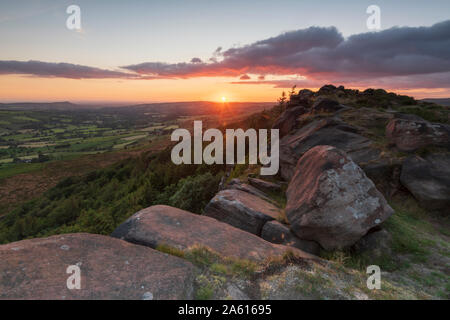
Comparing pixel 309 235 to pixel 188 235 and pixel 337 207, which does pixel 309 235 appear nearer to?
pixel 337 207

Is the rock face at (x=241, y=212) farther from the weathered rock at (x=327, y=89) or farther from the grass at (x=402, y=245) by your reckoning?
the weathered rock at (x=327, y=89)

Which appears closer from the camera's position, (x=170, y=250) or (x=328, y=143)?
(x=170, y=250)

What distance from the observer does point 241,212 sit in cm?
1081

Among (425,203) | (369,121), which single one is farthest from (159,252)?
(369,121)

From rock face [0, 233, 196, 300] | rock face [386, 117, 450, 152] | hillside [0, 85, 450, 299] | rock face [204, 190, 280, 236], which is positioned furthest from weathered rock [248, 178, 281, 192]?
rock face [0, 233, 196, 300]

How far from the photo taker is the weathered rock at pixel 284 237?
9.28 metres

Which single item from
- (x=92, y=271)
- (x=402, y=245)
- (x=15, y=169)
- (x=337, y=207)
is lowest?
(x=15, y=169)

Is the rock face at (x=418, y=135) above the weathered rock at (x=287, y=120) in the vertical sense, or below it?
below

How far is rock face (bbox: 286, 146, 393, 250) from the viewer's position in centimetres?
866

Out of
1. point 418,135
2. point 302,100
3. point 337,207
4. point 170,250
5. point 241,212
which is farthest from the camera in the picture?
point 302,100

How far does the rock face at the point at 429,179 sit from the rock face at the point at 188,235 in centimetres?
964

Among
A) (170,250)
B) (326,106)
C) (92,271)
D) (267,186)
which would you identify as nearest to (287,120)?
(326,106)

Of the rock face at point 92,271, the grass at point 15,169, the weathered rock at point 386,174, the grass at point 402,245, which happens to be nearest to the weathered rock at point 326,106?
the weathered rock at point 386,174

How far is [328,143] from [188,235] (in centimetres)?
1339
